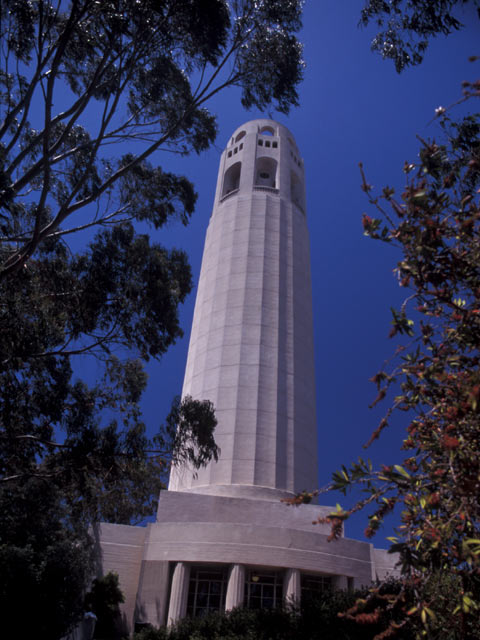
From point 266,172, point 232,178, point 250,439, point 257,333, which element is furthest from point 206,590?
point 232,178

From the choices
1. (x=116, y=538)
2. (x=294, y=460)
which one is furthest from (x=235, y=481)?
(x=116, y=538)

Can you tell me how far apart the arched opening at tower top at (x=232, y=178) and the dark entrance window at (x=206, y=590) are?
20.2 meters

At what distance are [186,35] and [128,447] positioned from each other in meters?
10.1

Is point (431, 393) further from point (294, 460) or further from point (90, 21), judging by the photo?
point (294, 460)

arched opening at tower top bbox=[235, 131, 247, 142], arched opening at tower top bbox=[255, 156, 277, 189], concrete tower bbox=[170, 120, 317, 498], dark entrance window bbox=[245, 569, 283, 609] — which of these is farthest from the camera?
arched opening at tower top bbox=[235, 131, 247, 142]

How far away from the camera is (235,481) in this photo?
19375mm

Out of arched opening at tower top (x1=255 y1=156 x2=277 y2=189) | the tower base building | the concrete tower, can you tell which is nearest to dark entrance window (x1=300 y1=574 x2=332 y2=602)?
the tower base building

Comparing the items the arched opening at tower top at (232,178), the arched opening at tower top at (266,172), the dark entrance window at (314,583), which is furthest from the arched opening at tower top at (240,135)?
the dark entrance window at (314,583)

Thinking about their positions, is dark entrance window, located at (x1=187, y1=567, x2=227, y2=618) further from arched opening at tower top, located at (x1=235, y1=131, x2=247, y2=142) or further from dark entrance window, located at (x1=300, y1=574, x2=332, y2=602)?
arched opening at tower top, located at (x1=235, y1=131, x2=247, y2=142)

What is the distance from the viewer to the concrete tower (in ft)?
66.0

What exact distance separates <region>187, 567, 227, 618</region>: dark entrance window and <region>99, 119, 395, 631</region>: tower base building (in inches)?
1.2

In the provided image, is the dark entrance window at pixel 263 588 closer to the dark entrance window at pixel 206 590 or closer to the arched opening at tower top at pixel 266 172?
the dark entrance window at pixel 206 590

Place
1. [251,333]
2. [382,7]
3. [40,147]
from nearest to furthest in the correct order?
[382,7], [40,147], [251,333]

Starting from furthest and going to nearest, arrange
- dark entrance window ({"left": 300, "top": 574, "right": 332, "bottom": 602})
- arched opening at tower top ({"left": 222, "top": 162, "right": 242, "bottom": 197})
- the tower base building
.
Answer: arched opening at tower top ({"left": 222, "top": 162, "right": 242, "bottom": 197}) → dark entrance window ({"left": 300, "top": 574, "right": 332, "bottom": 602}) → the tower base building
